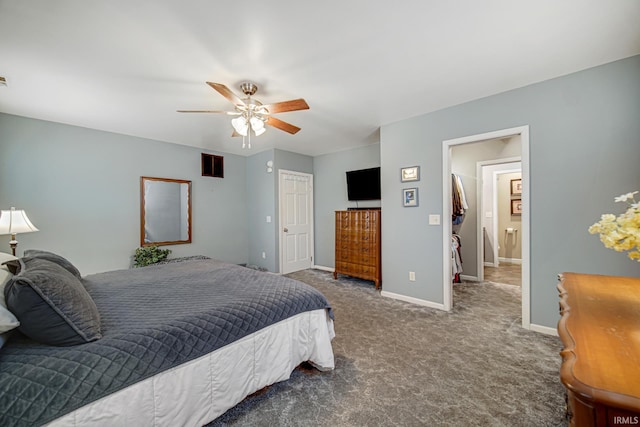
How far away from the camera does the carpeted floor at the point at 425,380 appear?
1474 mm

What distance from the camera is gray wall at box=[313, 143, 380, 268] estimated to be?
4738 mm

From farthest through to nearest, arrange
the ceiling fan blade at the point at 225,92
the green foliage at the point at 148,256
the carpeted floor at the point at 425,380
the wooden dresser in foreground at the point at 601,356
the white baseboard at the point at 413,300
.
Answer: the green foliage at the point at 148,256, the white baseboard at the point at 413,300, the ceiling fan blade at the point at 225,92, the carpeted floor at the point at 425,380, the wooden dresser in foreground at the point at 601,356

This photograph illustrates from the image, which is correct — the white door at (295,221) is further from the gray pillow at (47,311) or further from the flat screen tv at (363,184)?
the gray pillow at (47,311)

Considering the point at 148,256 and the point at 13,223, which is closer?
the point at 13,223

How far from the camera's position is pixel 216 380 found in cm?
137

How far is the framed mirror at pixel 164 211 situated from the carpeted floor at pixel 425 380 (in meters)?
3.29

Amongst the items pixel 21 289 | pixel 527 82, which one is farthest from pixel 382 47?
pixel 21 289

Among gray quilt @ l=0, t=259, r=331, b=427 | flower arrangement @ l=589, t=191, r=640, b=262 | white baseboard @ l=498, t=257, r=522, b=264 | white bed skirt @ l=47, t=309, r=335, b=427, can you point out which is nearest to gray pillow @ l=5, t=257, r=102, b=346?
gray quilt @ l=0, t=259, r=331, b=427

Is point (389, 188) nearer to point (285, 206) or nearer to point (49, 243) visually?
point (285, 206)

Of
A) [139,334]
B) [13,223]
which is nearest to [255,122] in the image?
[139,334]

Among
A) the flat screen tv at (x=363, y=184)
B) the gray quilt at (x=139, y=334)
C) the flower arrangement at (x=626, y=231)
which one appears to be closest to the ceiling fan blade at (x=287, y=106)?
the gray quilt at (x=139, y=334)

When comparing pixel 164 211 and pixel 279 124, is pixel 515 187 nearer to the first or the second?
pixel 279 124

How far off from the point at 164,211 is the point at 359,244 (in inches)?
133

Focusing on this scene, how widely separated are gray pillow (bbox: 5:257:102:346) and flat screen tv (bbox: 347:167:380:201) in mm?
3876
